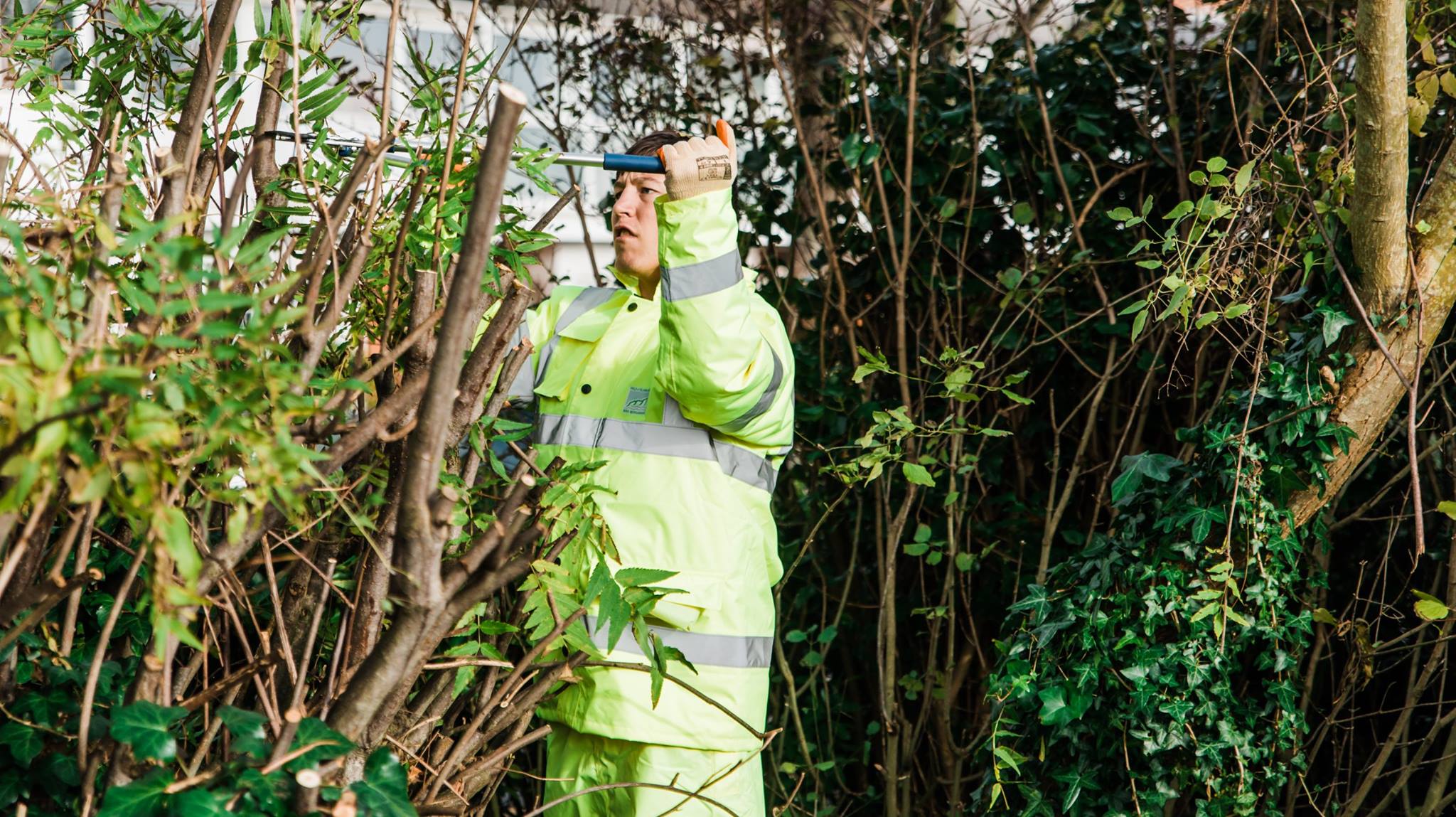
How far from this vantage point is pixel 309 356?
4.82 feet

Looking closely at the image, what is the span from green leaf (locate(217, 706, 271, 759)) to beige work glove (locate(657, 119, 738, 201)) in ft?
3.87

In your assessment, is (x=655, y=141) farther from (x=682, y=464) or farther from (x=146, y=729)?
(x=146, y=729)

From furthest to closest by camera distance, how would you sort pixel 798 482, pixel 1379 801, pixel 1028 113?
pixel 798 482
pixel 1028 113
pixel 1379 801

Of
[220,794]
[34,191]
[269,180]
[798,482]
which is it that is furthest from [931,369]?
[220,794]

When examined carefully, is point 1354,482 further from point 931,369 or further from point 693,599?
point 693,599

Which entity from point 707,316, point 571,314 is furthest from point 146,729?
point 571,314

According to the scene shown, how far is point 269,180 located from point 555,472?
1.93 ft

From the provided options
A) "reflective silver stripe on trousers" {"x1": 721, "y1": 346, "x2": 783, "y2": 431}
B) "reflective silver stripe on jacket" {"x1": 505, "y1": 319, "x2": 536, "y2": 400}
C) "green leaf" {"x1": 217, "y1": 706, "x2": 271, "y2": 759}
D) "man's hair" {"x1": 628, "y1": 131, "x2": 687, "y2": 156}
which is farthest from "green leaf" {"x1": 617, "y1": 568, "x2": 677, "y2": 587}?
"man's hair" {"x1": 628, "y1": 131, "x2": 687, "y2": 156}

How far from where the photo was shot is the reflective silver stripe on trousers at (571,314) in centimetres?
269

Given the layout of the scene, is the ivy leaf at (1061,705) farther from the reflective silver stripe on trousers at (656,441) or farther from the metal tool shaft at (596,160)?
the metal tool shaft at (596,160)

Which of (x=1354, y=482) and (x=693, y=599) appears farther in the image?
(x=1354, y=482)

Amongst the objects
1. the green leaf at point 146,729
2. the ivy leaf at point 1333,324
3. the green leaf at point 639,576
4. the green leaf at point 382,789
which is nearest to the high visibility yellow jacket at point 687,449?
the green leaf at point 639,576

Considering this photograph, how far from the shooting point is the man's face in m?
2.64

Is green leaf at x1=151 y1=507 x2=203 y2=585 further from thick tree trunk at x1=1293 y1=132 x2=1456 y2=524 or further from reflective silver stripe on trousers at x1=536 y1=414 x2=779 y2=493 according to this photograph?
thick tree trunk at x1=1293 y1=132 x2=1456 y2=524
